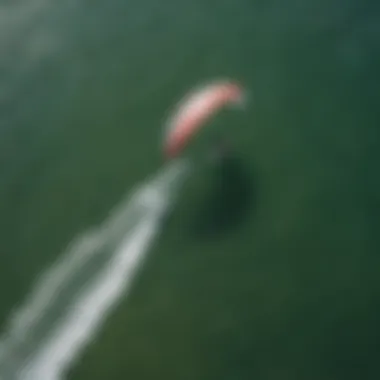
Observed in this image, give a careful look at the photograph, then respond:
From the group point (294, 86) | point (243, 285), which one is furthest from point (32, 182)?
point (294, 86)

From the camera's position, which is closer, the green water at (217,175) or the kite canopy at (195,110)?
the green water at (217,175)

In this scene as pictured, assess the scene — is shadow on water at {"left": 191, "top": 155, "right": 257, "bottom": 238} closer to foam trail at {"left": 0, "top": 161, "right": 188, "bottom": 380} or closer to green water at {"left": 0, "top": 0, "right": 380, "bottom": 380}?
green water at {"left": 0, "top": 0, "right": 380, "bottom": 380}

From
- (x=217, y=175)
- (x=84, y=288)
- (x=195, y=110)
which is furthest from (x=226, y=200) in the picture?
(x=84, y=288)

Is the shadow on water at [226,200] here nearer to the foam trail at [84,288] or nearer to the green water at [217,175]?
the green water at [217,175]

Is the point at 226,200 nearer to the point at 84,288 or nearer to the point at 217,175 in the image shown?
the point at 217,175

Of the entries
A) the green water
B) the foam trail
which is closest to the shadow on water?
the green water

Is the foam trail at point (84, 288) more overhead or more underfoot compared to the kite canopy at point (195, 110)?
more underfoot

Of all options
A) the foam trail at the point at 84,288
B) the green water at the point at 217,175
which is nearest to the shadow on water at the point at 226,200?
the green water at the point at 217,175
